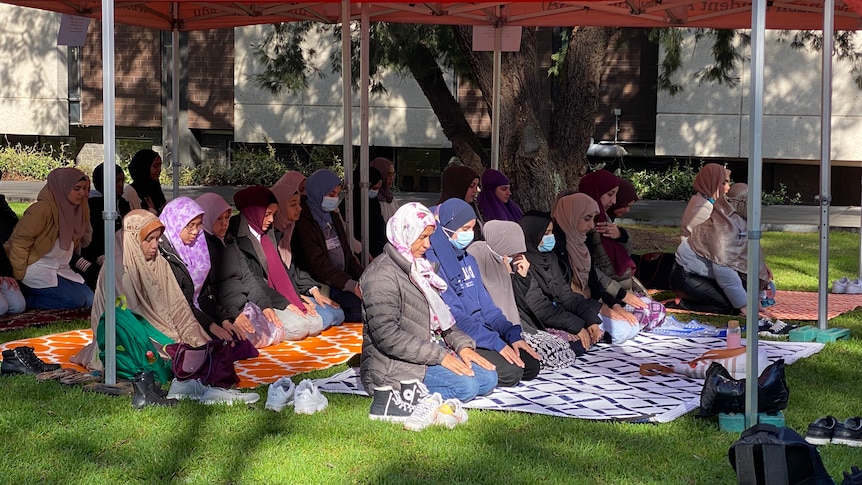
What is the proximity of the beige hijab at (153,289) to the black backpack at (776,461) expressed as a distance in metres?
4.12

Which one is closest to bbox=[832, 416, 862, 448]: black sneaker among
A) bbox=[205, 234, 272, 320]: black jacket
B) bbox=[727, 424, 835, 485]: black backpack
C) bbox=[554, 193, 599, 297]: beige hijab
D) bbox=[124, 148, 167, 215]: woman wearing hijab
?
bbox=[727, 424, 835, 485]: black backpack

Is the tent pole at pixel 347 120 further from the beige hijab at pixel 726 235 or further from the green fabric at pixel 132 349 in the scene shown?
the green fabric at pixel 132 349


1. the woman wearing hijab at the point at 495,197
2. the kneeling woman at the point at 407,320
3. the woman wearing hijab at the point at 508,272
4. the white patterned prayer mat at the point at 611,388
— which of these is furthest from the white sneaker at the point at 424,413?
the woman wearing hijab at the point at 495,197

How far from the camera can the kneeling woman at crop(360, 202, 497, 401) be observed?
19.9ft

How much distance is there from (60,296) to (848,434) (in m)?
6.19

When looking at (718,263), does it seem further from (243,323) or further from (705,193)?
(243,323)

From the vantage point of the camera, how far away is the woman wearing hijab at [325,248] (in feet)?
30.6

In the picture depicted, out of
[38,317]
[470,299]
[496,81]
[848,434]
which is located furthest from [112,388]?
[496,81]

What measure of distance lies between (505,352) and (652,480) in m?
1.86

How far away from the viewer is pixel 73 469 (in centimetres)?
A: 514

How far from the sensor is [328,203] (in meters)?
9.59

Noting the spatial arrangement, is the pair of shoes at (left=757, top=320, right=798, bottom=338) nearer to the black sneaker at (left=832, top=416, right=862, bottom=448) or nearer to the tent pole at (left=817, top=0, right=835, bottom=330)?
the tent pole at (left=817, top=0, right=835, bottom=330)

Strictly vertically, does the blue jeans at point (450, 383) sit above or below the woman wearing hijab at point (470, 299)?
below

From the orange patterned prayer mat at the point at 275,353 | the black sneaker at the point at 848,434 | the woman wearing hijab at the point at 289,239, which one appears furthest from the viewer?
the woman wearing hijab at the point at 289,239
